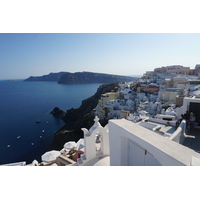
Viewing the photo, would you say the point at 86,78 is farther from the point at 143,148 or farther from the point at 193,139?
the point at 143,148

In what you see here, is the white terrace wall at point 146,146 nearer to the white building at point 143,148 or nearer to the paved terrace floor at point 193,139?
the white building at point 143,148

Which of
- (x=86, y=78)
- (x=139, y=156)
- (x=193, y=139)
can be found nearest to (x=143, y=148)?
(x=139, y=156)

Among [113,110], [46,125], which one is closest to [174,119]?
[113,110]

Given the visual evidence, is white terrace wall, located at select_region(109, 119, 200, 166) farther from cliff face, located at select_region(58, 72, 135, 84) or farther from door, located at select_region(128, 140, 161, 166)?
cliff face, located at select_region(58, 72, 135, 84)

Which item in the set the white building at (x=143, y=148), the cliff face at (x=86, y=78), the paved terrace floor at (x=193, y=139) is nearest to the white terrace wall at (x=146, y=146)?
the white building at (x=143, y=148)

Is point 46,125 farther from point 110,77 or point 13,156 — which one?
point 110,77

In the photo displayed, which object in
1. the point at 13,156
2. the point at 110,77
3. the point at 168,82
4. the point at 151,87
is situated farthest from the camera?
the point at 110,77
